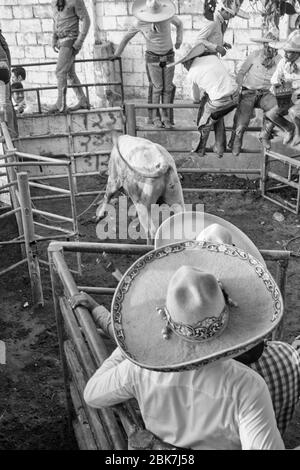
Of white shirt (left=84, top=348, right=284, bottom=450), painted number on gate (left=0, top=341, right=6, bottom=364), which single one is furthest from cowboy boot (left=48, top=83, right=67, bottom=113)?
white shirt (left=84, top=348, right=284, bottom=450)

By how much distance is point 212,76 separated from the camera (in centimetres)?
686

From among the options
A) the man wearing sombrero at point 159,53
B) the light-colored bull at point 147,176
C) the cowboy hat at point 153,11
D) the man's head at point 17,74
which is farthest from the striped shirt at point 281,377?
the man's head at point 17,74

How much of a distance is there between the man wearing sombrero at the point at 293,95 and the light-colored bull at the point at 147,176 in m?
1.67

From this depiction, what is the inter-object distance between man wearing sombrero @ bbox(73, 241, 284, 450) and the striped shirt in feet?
1.60

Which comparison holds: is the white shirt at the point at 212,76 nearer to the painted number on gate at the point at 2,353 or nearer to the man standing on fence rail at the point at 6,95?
the man standing on fence rail at the point at 6,95

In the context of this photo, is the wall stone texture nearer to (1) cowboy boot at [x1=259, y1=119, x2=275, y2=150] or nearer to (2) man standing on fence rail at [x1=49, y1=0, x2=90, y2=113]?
(2) man standing on fence rail at [x1=49, y1=0, x2=90, y2=113]

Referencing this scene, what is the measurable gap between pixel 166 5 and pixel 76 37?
1376 millimetres

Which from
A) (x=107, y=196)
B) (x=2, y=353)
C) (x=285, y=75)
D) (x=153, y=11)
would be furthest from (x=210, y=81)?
(x=2, y=353)

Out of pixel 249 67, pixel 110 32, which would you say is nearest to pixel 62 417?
pixel 249 67

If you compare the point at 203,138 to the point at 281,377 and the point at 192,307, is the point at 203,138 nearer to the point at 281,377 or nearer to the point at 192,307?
the point at 281,377

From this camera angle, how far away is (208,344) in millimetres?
2049

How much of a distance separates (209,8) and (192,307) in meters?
8.64

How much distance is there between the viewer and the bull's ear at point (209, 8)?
9.61 meters

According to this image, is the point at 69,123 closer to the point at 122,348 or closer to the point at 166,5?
the point at 166,5
